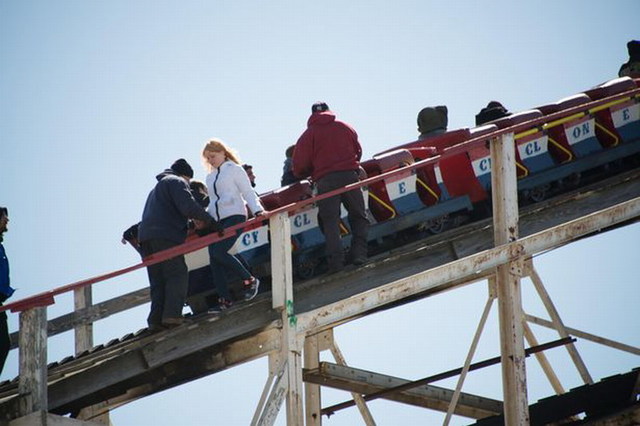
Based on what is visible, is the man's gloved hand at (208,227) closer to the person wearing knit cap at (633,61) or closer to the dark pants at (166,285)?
the dark pants at (166,285)

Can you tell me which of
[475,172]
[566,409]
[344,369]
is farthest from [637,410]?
[475,172]

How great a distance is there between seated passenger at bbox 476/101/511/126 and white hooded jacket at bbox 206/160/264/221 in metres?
5.35

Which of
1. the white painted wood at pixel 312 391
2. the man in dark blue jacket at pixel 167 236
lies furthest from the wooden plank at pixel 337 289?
the white painted wood at pixel 312 391

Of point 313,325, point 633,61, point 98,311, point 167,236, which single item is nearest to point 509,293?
point 313,325

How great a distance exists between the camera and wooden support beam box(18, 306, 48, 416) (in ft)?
37.1

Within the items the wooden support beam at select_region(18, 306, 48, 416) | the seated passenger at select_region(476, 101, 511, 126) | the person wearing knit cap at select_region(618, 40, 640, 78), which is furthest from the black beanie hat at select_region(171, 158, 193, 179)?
the person wearing knit cap at select_region(618, 40, 640, 78)

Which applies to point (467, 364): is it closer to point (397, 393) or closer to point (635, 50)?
point (397, 393)

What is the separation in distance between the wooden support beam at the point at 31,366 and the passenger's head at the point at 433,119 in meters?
7.25

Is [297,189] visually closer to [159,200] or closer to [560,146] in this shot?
[159,200]

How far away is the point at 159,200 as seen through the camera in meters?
13.1

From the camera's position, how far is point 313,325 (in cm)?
1255

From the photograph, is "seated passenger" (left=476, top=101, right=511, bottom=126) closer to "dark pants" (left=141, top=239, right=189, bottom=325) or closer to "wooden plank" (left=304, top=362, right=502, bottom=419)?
"wooden plank" (left=304, top=362, right=502, bottom=419)

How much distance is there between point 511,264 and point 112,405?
406 cm

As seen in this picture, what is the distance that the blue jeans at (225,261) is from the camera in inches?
527
